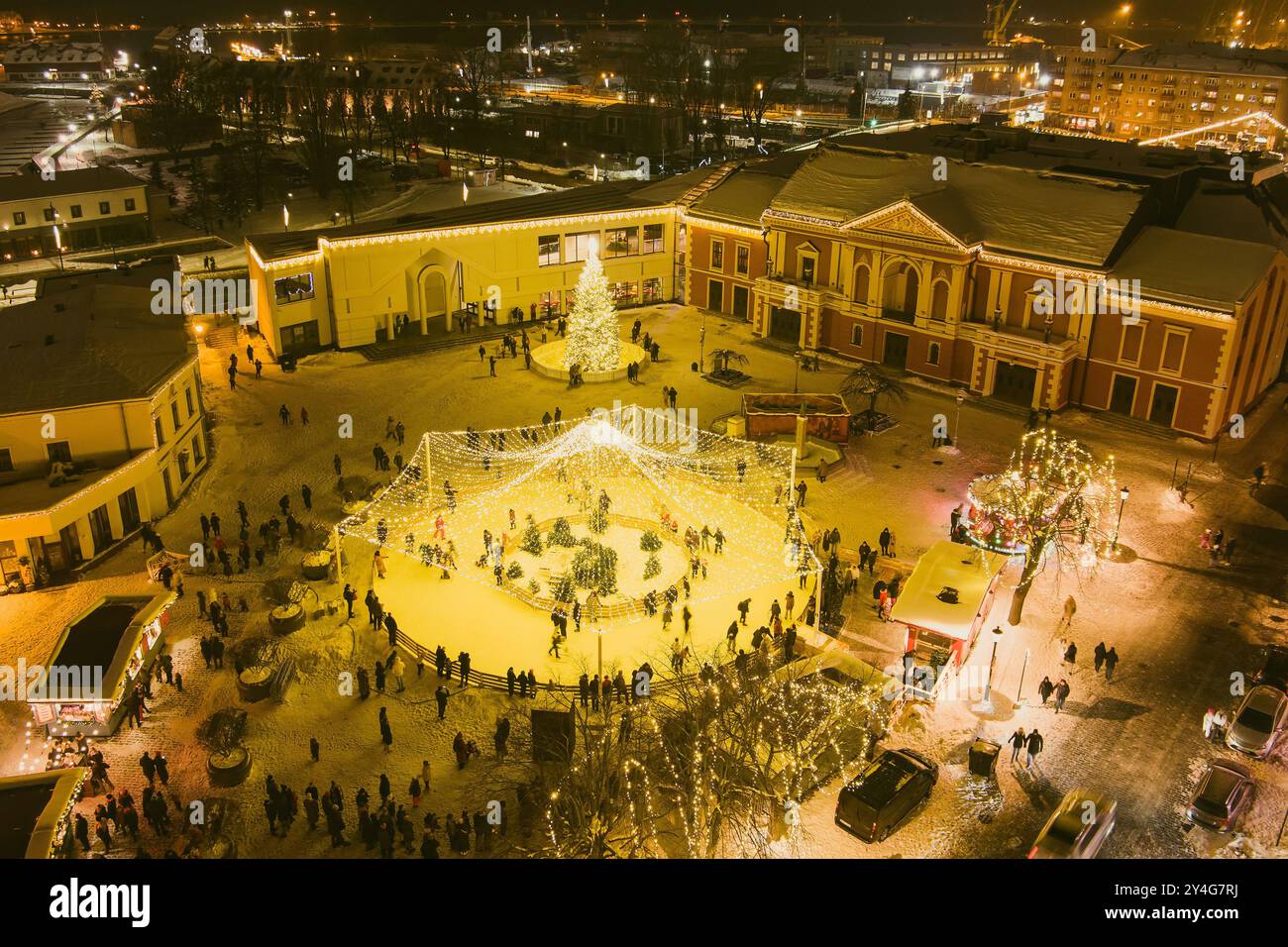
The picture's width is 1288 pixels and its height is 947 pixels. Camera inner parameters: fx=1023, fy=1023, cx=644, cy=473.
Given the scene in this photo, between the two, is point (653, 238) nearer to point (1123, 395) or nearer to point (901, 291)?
point (901, 291)

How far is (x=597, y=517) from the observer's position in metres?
32.8

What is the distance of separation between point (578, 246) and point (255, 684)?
35254 millimetres

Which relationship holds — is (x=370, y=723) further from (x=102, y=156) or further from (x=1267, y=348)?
(x=102, y=156)

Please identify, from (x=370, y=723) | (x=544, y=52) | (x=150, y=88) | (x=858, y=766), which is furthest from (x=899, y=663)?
(x=544, y=52)

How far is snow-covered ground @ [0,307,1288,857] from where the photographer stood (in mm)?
23156

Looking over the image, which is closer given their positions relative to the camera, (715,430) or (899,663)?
(899,663)

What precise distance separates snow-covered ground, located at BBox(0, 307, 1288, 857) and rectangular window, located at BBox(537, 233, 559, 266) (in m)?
10.7

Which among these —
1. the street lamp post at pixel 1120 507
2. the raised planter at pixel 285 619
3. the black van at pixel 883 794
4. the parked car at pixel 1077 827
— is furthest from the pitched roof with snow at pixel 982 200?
the raised planter at pixel 285 619

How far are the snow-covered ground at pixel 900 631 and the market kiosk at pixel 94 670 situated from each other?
94 centimetres

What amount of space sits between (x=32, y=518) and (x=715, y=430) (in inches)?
949

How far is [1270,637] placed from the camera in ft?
95.3

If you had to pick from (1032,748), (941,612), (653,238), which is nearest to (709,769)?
(1032,748)

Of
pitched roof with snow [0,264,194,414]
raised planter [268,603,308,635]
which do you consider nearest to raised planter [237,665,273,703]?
raised planter [268,603,308,635]

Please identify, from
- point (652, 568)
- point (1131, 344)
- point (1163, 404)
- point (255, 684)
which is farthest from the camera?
point (1131, 344)
